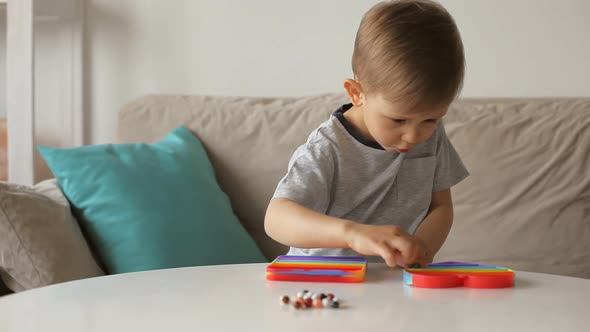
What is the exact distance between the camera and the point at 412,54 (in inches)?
44.6

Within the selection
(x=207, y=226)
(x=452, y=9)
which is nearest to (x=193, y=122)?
(x=207, y=226)

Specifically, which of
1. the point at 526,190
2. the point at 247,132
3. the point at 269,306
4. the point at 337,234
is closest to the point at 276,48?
the point at 247,132

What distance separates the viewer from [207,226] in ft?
6.45

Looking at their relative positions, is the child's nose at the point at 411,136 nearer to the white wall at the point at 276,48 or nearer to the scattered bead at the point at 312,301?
the scattered bead at the point at 312,301

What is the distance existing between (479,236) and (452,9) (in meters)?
0.70

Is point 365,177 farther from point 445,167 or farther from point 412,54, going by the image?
point 412,54

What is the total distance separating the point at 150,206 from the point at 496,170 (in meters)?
0.83

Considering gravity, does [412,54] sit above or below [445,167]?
above

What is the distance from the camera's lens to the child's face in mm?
1164

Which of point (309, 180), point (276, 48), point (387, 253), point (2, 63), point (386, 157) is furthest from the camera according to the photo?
point (2, 63)

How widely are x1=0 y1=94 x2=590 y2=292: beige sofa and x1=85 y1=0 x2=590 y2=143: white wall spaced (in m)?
0.20

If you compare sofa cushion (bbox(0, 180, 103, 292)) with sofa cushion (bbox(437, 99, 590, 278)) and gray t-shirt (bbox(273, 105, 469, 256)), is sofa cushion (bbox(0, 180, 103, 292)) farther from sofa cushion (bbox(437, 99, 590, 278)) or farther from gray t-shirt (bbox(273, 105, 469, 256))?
sofa cushion (bbox(437, 99, 590, 278))

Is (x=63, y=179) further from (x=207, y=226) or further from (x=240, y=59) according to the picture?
(x=240, y=59)

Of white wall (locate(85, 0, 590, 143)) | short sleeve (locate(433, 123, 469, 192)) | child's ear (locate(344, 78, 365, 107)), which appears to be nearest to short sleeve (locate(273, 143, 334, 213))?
child's ear (locate(344, 78, 365, 107))
